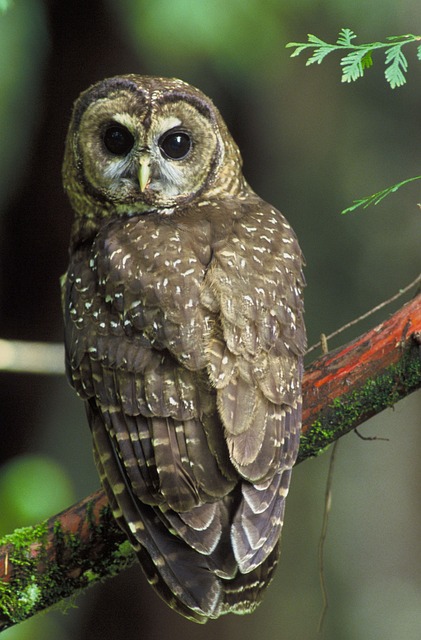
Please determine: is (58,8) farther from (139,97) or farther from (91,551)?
(91,551)

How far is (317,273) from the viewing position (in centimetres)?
593

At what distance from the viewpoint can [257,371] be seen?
2.74m

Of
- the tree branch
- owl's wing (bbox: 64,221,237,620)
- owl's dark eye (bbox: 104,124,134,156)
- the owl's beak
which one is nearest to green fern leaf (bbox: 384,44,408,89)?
the tree branch

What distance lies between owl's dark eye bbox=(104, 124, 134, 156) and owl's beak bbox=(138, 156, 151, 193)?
10cm

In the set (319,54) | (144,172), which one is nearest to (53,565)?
(144,172)

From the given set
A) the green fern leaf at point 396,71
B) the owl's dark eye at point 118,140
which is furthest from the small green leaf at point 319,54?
the owl's dark eye at point 118,140

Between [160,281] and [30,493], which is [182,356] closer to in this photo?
[160,281]

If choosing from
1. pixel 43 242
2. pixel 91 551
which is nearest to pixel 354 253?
pixel 43 242

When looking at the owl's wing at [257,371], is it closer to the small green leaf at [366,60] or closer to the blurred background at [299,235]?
the small green leaf at [366,60]

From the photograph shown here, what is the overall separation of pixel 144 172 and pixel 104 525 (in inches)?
47.4

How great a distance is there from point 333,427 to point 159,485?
61 cm

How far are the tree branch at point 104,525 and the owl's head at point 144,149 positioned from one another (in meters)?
0.91

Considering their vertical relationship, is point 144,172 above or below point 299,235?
above

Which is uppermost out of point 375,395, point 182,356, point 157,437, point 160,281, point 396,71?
point 396,71
